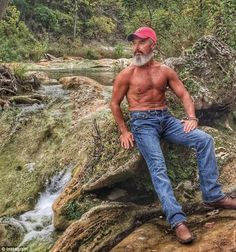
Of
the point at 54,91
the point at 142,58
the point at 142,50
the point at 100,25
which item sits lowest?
the point at 100,25

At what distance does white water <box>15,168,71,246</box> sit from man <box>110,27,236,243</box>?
188 centimetres

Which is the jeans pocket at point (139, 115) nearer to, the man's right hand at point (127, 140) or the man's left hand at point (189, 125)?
the man's right hand at point (127, 140)

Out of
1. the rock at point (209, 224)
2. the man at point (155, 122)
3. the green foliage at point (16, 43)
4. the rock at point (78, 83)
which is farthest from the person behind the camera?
the green foliage at point (16, 43)

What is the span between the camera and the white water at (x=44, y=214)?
7.34 metres

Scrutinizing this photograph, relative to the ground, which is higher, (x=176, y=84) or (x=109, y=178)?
(x=176, y=84)

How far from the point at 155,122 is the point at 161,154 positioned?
521 millimetres

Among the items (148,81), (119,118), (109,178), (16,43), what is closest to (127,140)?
(119,118)

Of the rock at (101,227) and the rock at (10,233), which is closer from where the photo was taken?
the rock at (101,227)

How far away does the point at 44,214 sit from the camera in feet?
25.4

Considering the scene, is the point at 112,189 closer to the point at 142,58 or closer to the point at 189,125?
the point at 189,125

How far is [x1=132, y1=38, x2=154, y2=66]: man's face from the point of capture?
6.42 m

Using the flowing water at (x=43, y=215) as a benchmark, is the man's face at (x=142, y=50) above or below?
above

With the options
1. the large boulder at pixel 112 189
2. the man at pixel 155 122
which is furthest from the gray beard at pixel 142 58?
the large boulder at pixel 112 189

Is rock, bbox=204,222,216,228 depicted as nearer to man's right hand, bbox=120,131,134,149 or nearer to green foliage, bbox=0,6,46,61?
man's right hand, bbox=120,131,134,149
